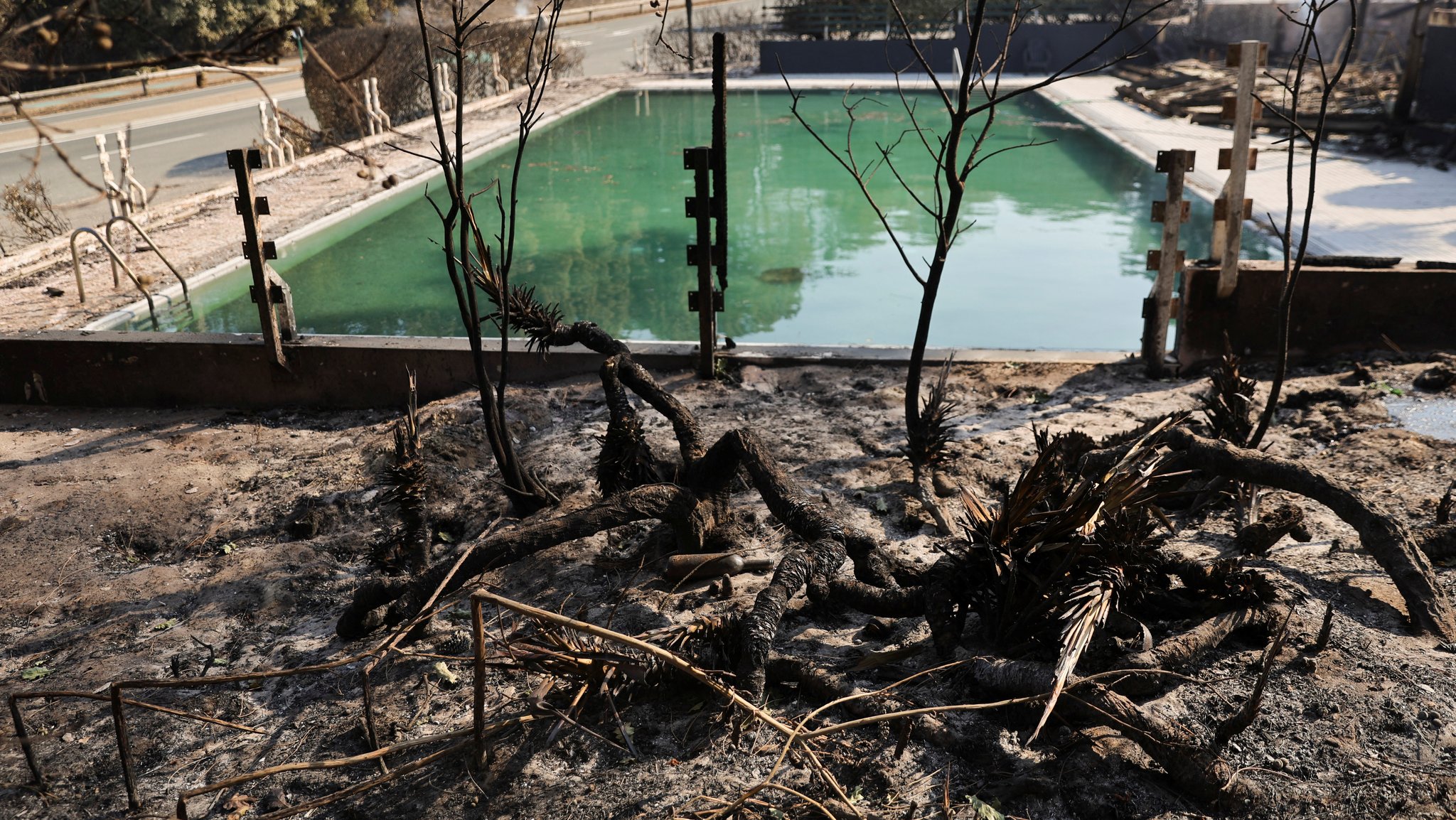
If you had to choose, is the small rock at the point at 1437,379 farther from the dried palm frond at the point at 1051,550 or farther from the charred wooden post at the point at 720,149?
the charred wooden post at the point at 720,149

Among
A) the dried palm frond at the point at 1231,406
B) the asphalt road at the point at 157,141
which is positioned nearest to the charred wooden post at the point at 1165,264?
the dried palm frond at the point at 1231,406

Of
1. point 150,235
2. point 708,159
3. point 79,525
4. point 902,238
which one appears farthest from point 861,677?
point 150,235

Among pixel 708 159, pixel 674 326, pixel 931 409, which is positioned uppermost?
pixel 708 159

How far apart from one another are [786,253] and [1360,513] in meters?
7.71

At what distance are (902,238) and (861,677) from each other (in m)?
8.60

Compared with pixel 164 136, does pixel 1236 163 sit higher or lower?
higher

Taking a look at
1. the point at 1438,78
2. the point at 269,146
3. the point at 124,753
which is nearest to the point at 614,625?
the point at 124,753

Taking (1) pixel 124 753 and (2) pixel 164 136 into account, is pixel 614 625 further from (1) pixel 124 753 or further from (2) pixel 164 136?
(2) pixel 164 136

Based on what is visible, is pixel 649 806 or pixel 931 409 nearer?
pixel 649 806

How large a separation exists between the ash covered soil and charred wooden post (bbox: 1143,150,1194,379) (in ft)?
0.61

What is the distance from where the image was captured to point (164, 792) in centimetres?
279

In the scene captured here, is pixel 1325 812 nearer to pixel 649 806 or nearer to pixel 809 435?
pixel 649 806

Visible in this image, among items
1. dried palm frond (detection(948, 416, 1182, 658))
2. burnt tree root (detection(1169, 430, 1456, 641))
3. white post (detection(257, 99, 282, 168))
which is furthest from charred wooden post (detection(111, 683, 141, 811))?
white post (detection(257, 99, 282, 168))

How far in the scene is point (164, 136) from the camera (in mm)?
17750
